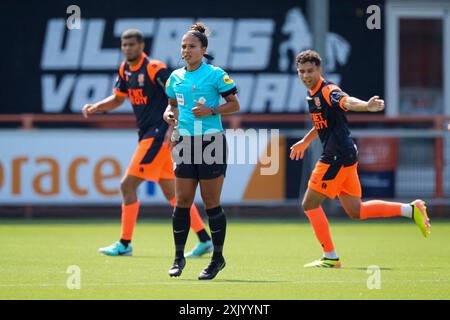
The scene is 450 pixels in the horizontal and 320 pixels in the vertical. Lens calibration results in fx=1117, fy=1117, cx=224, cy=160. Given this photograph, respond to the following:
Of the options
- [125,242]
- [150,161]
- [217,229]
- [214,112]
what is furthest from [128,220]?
[214,112]

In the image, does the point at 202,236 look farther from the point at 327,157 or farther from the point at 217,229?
the point at 217,229

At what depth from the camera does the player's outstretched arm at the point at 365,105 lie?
9.71 m

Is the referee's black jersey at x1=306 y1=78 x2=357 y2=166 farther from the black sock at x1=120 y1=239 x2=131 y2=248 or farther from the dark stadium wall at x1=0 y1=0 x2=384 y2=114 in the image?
the dark stadium wall at x1=0 y1=0 x2=384 y2=114

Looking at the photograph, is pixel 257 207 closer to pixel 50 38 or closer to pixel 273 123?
pixel 273 123

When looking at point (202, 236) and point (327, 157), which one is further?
point (202, 236)

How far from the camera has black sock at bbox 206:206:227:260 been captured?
9.97 m

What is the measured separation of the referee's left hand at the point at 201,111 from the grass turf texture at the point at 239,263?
4.76 feet

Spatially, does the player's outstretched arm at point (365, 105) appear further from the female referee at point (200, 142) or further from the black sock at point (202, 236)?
the black sock at point (202, 236)

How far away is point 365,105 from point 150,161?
11.5 feet

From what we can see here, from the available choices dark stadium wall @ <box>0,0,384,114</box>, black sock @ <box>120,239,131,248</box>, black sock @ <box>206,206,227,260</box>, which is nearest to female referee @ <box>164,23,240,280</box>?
black sock @ <box>206,206,227,260</box>

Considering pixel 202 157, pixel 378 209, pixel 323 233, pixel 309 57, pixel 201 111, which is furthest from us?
pixel 378 209

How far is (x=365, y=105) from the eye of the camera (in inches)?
394

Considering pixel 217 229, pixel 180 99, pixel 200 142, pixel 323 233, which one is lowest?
pixel 323 233

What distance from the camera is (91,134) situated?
18.5m
